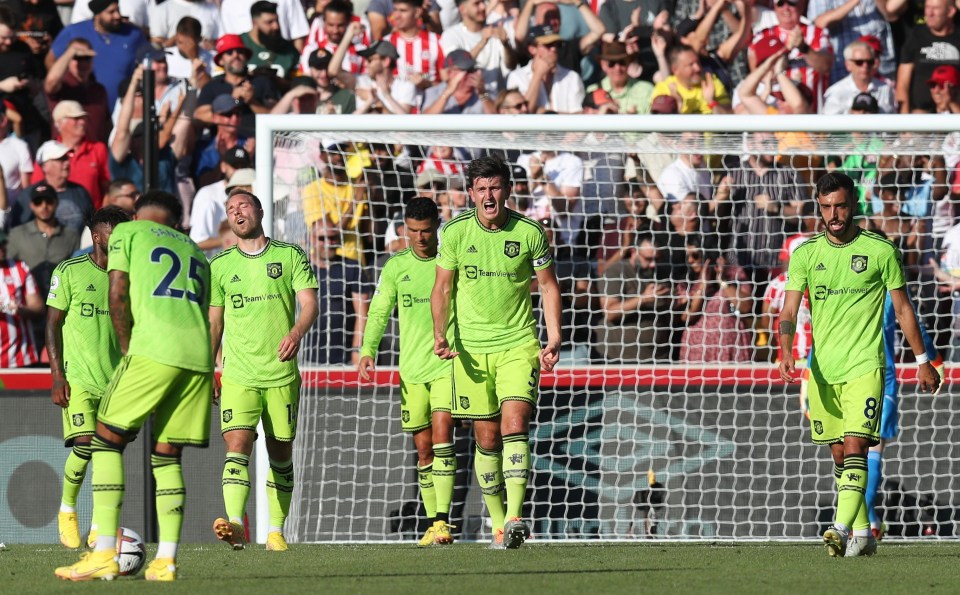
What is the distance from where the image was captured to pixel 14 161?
14617 mm

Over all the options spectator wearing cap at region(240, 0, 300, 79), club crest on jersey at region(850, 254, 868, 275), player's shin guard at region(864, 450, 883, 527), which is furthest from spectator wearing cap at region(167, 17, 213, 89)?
club crest on jersey at region(850, 254, 868, 275)

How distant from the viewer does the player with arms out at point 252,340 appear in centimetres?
923

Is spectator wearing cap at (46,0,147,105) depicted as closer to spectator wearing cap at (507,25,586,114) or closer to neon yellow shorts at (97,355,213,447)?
spectator wearing cap at (507,25,586,114)

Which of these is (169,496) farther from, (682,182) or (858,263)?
(682,182)

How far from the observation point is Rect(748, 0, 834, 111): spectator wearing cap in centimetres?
1482

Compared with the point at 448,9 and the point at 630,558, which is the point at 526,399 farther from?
the point at 448,9

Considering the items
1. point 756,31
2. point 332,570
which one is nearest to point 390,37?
point 756,31

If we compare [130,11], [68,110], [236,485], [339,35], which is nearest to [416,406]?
[236,485]

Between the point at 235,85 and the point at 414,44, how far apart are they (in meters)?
1.95

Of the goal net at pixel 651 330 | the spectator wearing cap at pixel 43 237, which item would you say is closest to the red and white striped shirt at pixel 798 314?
the goal net at pixel 651 330

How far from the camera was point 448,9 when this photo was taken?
628 inches

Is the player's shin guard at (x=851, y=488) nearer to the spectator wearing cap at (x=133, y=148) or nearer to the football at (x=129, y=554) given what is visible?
the football at (x=129, y=554)

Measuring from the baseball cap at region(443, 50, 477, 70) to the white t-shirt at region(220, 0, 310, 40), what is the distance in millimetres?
1864

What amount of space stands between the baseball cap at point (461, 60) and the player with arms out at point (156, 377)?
8.20 m
